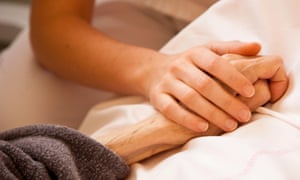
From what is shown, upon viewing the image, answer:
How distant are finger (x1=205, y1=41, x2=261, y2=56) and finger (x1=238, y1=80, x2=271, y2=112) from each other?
0.04 metres

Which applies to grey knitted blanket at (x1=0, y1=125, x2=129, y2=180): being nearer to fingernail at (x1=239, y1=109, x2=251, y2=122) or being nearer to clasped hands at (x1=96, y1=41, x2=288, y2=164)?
clasped hands at (x1=96, y1=41, x2=288, y2=164)

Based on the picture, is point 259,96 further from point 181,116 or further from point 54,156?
point 54,156

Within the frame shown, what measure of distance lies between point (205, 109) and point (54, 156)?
0.58ft

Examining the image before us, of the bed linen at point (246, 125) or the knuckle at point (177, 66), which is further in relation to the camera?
the knuckle at point (177, 66)

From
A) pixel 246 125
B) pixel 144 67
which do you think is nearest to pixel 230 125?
pixel 246 125

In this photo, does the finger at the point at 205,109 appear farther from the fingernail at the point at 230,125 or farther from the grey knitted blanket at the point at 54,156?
the grey knitted blanket at the point at 54,156

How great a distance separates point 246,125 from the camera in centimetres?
58

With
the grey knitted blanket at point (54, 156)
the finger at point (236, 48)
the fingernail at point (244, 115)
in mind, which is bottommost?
the grey knitted blanket at point (54, 156)

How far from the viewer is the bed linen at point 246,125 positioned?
516 millimetres

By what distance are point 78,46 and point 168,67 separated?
0.19 meters

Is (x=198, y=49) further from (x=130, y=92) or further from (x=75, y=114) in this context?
(x=75, y=114)

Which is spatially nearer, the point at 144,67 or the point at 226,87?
the point at 226,87

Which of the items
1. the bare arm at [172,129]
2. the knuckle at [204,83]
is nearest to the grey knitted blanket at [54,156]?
the bare arm at [172,129]

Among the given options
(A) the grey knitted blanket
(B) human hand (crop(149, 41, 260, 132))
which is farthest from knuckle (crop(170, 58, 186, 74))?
(A) the grey knitted blanket
